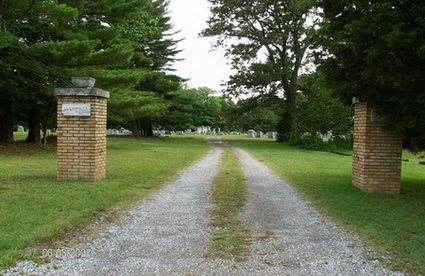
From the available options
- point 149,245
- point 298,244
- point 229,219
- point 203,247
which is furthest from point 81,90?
point 298,244

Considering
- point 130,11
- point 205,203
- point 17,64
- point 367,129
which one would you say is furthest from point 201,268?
point 130,11

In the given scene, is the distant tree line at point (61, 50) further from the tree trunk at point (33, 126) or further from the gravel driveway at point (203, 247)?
the gravel driveway at point (203, 247)

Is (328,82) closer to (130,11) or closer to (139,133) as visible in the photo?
(130,11)

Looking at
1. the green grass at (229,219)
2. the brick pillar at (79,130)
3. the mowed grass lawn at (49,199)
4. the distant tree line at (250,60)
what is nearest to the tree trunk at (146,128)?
the distant tree line at (250,60)

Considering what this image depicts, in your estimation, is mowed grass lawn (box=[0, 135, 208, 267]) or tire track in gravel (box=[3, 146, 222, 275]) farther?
mowed grass lawn (box=[0, 135, 208, 267])

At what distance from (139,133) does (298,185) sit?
3767cm

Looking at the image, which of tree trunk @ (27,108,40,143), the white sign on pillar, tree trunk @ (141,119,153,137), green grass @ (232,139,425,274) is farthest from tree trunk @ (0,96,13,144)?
tree trunk @ (141,119,153,137)

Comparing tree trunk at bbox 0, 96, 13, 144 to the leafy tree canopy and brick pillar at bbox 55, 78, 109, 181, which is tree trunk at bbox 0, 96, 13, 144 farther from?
the leafy tree canopy

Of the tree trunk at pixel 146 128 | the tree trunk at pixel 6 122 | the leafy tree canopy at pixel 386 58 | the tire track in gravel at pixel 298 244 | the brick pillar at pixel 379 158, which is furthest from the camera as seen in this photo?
the tree trunk at pixel 146 128

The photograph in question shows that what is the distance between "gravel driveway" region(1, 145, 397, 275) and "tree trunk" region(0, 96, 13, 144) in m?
16.2

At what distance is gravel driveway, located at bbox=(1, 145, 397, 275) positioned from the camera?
14.6ft

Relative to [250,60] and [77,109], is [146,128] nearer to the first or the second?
[250,60]

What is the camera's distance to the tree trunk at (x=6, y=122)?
21.8 meters

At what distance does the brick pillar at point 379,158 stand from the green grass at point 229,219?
256 cm
